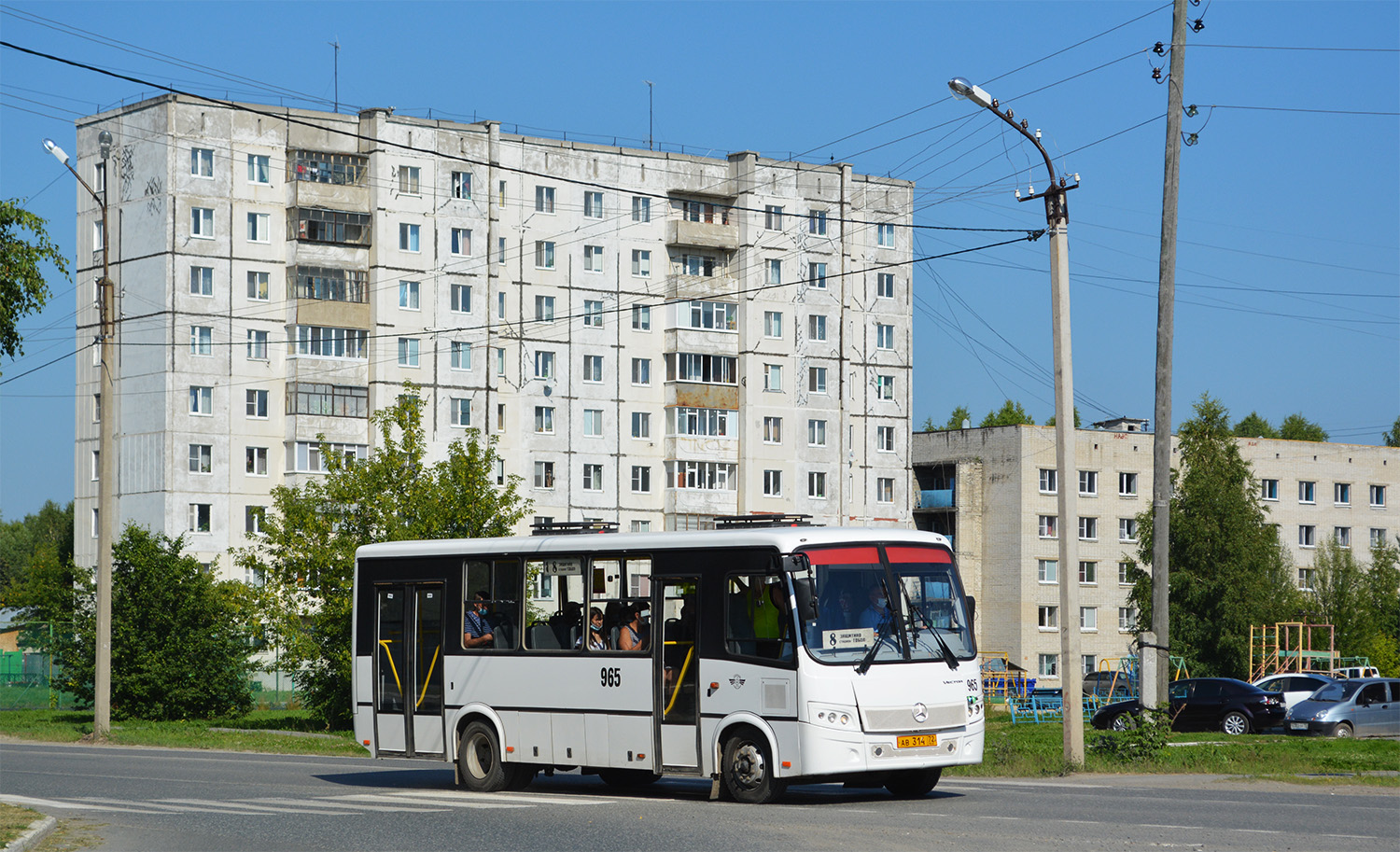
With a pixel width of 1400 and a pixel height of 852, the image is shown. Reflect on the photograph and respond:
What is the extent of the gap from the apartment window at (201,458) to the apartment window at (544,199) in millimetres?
19958

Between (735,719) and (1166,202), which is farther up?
(1166,202)

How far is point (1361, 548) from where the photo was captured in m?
98.2

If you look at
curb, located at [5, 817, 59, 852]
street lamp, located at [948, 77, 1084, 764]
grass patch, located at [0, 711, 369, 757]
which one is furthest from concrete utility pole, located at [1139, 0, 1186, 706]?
curb, located at [5, 817, 59, 852]

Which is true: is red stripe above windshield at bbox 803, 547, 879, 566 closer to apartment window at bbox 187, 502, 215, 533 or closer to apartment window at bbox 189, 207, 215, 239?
apartment window at bbox 187, 502, 215, 533

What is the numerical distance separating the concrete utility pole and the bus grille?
Answer: 35.4ft

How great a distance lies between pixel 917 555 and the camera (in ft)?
59.8

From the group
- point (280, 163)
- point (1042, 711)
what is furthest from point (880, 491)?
point (1042, 711)

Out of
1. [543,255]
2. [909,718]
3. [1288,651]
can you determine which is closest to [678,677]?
[909,718]

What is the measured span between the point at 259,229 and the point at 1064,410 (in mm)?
59304

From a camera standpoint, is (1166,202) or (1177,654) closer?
(1166,202)

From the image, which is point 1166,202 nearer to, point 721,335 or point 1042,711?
point 1042,711

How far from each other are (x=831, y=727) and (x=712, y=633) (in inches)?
75.6

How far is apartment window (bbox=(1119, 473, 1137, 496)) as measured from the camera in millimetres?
91500

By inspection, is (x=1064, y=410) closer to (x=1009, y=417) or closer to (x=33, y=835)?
(x=33, y=835)
